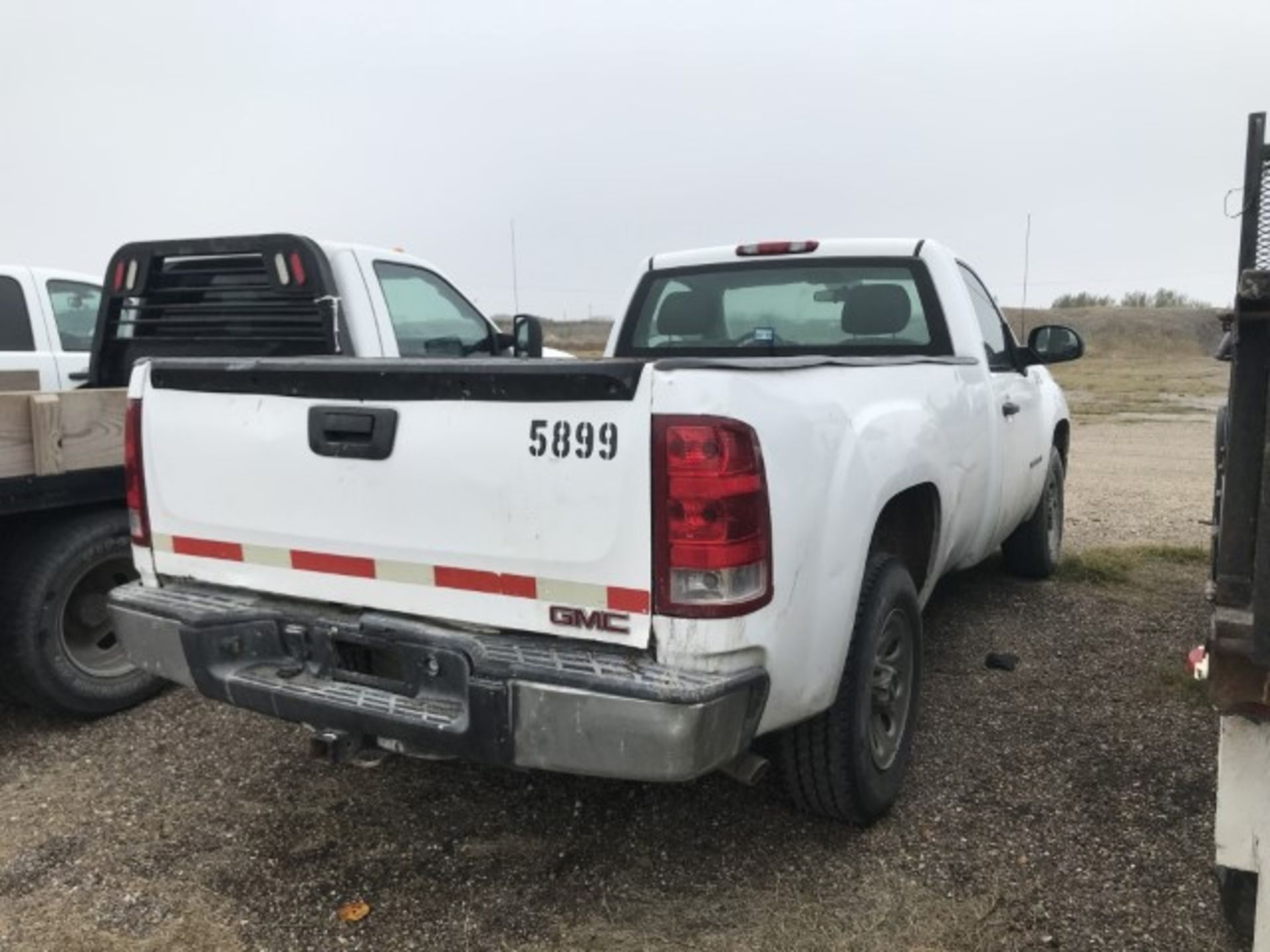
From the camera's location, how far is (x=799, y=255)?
16.1ft

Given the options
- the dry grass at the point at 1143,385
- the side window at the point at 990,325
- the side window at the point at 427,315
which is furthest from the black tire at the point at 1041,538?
the dry grass at the point at 1143,385

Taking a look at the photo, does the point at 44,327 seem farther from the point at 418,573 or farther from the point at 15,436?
the point at 418,573

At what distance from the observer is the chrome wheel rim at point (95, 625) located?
4391 mm

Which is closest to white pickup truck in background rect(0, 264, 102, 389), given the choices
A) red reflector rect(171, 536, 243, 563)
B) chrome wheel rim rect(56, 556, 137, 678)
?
chrome wheel rim rect(56, 556, 137, 678)

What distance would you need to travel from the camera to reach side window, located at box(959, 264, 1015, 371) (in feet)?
16.3

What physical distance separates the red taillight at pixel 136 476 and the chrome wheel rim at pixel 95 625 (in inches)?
45.0

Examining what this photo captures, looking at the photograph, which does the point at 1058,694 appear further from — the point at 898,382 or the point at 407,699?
the point at 407,699

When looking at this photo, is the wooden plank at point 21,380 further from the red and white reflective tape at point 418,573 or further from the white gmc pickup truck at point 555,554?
the red and white reflective tape at point 418,573

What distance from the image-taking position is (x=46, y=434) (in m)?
3.98

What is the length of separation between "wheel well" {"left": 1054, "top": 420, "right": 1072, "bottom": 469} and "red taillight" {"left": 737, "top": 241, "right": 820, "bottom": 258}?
2402mm

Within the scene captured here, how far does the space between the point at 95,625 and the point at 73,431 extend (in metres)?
0.90

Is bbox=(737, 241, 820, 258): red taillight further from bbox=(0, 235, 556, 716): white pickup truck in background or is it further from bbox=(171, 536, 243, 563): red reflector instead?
bbox=(171, 536, 243, 563): red reflector

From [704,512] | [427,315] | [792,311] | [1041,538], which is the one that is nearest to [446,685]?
[704,512]

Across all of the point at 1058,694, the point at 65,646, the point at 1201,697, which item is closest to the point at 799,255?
the point at 1058,694
